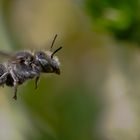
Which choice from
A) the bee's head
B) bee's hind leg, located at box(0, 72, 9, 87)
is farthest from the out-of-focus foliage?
bee's hind leg, located at box(0, 72, 9, 87)

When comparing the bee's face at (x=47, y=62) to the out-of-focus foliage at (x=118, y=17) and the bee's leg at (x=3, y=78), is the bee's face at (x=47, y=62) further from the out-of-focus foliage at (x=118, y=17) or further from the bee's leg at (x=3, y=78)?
the out-of-focus foliage at (x=118, y=17)

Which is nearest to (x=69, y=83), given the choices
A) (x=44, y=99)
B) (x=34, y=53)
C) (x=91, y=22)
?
(x=44, y=99)

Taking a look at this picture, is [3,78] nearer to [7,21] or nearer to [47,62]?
[47,62]

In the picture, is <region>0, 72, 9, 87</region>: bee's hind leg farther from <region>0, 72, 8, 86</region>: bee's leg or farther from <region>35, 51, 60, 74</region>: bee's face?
<region>35, 51, 60, 74</region>: bee's face

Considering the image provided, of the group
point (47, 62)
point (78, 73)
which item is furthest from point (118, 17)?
point (47, 62)

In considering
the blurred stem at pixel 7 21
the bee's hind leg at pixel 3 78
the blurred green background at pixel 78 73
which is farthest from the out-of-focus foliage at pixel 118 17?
the bee's hind leg at pixel 3 78

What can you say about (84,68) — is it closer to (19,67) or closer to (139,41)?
(139,41)

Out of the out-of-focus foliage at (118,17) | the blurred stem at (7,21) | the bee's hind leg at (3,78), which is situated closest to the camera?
the bee's hind leg at (3,78)

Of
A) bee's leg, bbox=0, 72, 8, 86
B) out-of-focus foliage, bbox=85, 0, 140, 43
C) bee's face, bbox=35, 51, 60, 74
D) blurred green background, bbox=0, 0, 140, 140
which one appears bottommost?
blurred green background, bbox=0, 0, 140, 140
